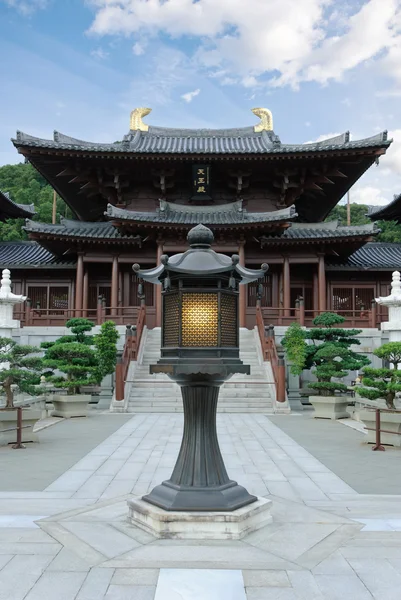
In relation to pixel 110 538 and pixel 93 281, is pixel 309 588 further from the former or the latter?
pixel 93 281

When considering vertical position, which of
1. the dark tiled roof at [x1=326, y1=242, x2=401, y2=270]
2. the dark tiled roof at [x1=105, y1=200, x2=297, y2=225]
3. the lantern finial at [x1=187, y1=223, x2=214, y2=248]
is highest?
the dark tiled roof at [x1=105, y1=200, x2=297, y2=225]

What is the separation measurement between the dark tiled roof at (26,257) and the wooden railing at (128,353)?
6.59 m

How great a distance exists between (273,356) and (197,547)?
1189 centimetres

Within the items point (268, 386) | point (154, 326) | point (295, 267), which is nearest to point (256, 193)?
point (295, 267)

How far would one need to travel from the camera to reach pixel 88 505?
548cm

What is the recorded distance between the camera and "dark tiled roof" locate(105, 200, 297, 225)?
19.8 metres

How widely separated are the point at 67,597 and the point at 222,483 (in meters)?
1.91

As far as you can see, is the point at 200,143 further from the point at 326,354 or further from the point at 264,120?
the point at 326,354

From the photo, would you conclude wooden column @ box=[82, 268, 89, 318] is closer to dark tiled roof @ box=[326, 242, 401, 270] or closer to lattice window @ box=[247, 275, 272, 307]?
lattice window @ box=[247, 275, 272, 307]

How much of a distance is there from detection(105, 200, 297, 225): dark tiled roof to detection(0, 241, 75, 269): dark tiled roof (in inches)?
169

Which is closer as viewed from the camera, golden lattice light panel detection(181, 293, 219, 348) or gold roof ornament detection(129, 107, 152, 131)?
golden lattice light panel detection(181, 293, 219, 348)

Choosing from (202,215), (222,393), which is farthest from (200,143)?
(222,393)

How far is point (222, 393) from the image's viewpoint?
1522cm

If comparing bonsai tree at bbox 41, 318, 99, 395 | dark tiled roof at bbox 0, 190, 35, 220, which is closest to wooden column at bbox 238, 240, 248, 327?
bonsai tree at bbox 41, 318, 99, 395
